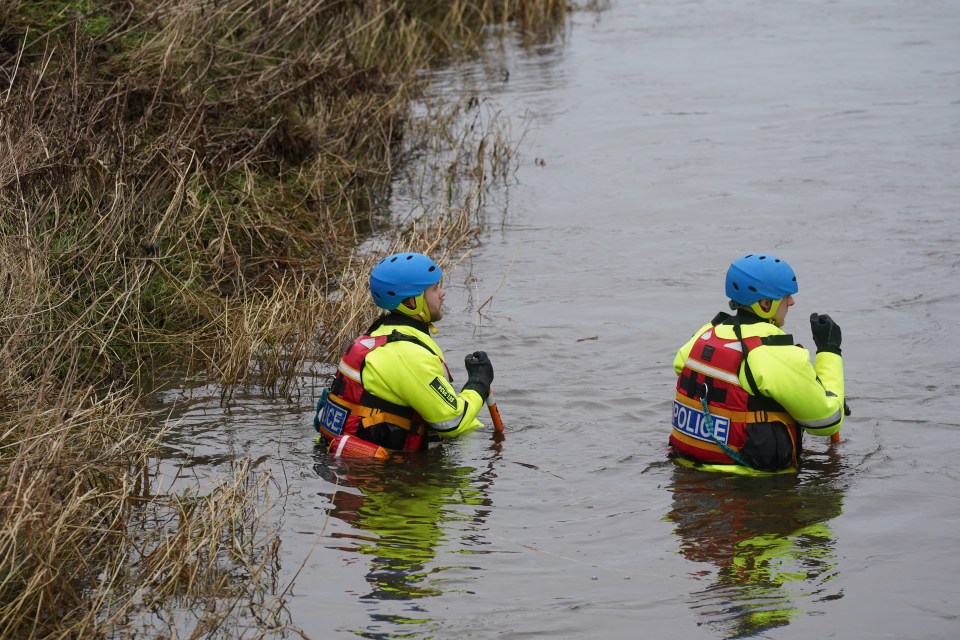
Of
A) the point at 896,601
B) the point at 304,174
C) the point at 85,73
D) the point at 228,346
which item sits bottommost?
the point at 896,601

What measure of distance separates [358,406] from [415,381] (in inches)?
15.4

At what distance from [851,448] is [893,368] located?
64.7 inches

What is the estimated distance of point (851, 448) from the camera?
783 centimetres

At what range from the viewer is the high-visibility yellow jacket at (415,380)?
7.02m

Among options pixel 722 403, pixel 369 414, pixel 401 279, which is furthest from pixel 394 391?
pixel 722 403

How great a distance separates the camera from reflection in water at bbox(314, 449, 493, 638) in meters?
5.93

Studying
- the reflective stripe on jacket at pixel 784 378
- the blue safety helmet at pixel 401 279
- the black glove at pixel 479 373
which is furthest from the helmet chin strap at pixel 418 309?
the reflective stripe on jacket at pixel 784 378

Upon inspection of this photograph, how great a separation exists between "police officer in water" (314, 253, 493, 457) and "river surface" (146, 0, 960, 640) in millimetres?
236

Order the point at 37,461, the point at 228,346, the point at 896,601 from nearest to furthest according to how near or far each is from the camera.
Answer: the point at 37,461 → the point at 896,601 → the point at 228,346

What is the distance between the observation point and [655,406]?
8.69 m

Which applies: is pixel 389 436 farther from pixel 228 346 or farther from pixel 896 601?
pixel 896 601

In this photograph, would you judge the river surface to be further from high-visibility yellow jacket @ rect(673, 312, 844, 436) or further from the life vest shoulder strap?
high-visibility yellow jacket @ rect(673, 312, 844, 436)

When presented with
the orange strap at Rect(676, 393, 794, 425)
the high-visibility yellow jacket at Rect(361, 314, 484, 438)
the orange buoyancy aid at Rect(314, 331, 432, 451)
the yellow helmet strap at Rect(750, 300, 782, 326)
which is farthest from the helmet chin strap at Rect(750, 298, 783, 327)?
the orange buoyancy aid at Rect(314, 331, 432, 451)

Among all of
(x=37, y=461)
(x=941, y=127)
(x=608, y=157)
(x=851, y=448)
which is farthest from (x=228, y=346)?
(x=941, y=127)
